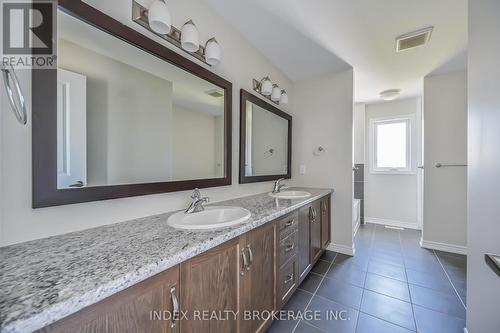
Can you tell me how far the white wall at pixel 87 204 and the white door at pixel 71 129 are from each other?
0.09 meters

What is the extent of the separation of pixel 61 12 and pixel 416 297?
116 inches

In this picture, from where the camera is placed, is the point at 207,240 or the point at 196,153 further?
the point at 196,153

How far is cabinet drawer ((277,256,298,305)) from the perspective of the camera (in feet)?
4.67

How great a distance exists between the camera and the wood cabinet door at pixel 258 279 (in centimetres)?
109

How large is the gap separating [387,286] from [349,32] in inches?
93.5

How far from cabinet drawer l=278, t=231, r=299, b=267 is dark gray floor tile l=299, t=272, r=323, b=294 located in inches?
18.6

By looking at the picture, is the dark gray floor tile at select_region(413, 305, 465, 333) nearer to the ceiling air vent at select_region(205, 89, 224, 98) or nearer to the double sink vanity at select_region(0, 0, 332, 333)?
the double sink vanity at select_region(0, 0, 332, 333)

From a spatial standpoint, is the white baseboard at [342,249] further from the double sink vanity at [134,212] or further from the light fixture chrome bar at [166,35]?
Result: the light fixture chrome bar at [166,35]

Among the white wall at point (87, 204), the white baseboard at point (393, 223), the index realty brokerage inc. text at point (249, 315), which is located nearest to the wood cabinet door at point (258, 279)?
the index realty brokerage inc. text at point (249, 315)

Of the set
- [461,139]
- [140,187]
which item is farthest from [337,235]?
[140,187]

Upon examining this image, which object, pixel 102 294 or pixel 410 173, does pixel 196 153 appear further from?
pixel 410 173

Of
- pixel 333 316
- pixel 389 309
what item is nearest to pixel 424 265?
pixel 389 309

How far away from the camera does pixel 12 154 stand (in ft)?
2.36

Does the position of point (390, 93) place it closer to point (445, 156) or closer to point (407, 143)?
point (407, 143)
